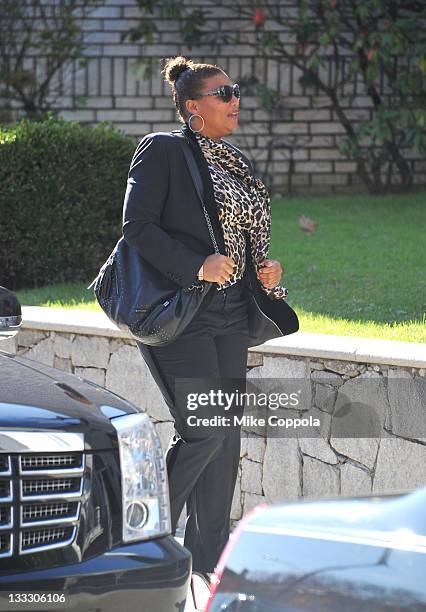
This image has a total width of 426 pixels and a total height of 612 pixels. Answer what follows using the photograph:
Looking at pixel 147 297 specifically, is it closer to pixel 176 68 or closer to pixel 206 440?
pixel 206 440

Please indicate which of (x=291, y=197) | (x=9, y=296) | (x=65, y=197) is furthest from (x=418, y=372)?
(x=291, y=197)

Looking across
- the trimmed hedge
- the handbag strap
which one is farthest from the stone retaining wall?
the trimmed hedge

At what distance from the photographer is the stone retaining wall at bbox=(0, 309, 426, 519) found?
539cm

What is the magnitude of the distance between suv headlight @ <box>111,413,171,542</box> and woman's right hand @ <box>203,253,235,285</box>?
64 cm

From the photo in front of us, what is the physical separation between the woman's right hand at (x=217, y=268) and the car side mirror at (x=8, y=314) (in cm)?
67

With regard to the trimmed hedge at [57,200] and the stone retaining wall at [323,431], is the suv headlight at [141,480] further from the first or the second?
the trimmed hedge at [57,200]

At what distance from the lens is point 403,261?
8.82 m

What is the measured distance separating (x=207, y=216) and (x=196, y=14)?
33.4 feet

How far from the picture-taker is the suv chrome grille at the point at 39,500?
3.49 meters

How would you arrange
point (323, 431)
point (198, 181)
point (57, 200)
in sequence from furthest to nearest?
point (57, 200) → point (323, 431) → point (198, 181)

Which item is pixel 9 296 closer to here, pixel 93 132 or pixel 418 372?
pixel 418 372

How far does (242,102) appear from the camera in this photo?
14.6 meters

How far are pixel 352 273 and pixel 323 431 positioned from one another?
283cm

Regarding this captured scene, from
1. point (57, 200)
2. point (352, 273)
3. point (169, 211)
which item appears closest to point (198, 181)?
point (169, 211)
